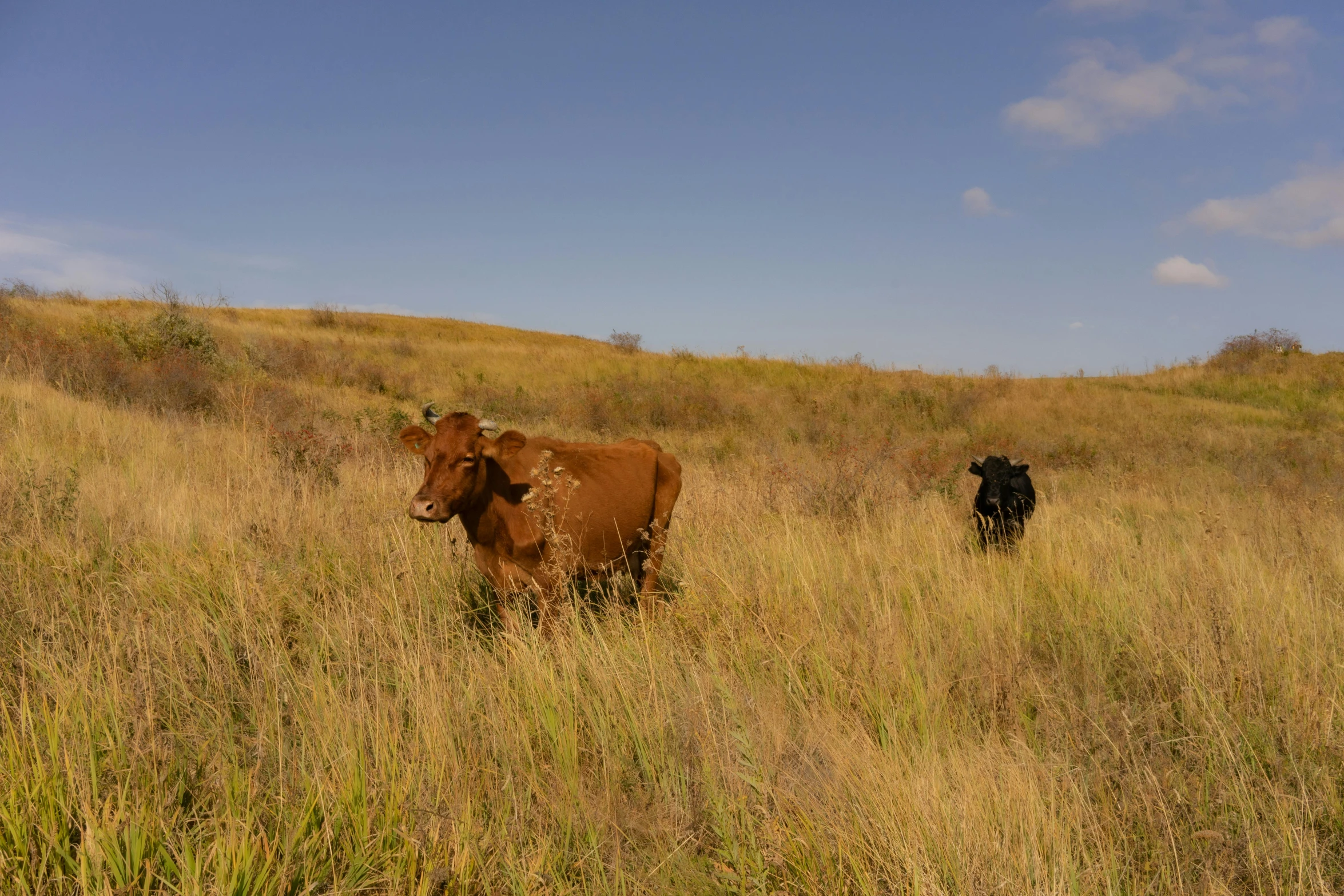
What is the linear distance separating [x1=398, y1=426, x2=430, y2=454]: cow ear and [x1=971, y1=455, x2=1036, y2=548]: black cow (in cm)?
469

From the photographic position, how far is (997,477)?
6996 mm

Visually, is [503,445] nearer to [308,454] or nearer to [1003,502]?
[1003,502]

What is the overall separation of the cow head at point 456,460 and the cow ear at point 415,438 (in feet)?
0.04

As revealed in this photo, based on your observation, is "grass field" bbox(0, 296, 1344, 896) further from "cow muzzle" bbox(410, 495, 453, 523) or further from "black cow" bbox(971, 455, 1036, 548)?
"cow muzzle" bbox(410, 495, 453, 523)

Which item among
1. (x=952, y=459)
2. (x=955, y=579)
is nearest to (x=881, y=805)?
(x=955, y=579)

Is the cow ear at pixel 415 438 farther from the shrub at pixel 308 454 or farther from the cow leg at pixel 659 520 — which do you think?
the shrub at pixel 308 454

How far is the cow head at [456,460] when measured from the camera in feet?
12.4

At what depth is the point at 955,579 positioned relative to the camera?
4.81 metres

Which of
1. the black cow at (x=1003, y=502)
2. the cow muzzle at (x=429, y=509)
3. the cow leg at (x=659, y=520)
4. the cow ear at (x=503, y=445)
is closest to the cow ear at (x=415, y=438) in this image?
the cow ear at (x=503, y=445)

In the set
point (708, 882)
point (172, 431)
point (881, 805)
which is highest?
point (172, 431)

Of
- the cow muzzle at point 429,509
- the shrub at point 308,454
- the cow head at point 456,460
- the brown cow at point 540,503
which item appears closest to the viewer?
the cow muzzle at point 429,509

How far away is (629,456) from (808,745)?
8.84 ft

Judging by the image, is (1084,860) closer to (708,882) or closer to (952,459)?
(708,882)

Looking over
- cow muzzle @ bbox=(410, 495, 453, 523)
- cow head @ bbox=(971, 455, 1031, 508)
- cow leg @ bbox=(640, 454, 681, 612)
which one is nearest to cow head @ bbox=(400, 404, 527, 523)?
cow muzzle @ bbox=(410, 495, 453, 523)
